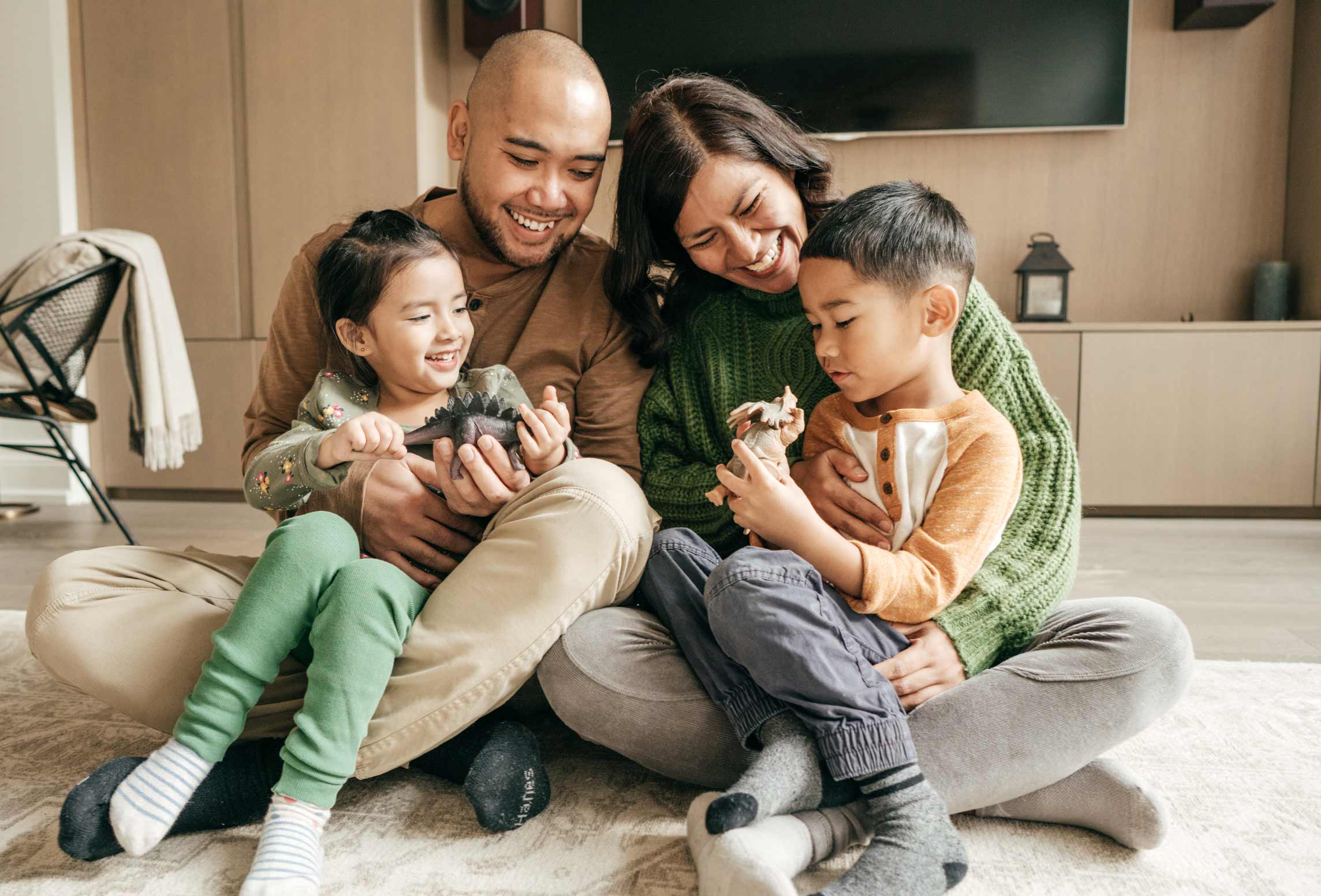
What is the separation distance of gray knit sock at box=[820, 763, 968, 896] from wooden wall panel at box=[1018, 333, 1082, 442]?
8.90 feet

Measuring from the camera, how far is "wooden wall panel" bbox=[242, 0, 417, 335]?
3.47 metres

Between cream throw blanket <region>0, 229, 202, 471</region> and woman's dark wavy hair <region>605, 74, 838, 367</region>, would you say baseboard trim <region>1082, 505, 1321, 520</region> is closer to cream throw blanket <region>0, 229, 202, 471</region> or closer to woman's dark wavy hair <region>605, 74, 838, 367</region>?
woman's dark wavy hair <region>605, 74, 838, 367</region>

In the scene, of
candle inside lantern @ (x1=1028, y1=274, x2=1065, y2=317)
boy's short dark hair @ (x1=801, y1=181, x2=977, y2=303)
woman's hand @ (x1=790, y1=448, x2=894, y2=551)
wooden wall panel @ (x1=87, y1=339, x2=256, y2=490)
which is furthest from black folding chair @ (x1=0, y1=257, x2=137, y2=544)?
candle inside lantern @ (x1=1028, y1=274, x2=1065, y2=317)

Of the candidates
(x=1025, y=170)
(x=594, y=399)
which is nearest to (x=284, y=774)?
(x=594, y=399)

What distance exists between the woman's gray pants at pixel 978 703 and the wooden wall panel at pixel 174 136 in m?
3.16

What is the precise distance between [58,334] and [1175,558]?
126 inches

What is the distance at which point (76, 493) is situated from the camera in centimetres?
359

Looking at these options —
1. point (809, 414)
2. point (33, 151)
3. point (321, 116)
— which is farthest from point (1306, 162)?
point (33, 151)

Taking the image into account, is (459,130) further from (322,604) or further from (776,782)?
(776,782)

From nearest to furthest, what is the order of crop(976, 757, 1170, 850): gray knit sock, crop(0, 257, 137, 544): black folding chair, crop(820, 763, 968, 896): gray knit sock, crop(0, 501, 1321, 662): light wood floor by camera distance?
crop(820, 763, 968, 896): gray knit sock < crop(976, 757, 1170, 850): gray knit sock < crop(0, 501, 1321, 662): light wood floor < crop(0, 257, 137, 544): black folding chair

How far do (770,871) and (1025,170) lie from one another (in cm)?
348

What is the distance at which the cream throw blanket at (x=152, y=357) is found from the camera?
264cm

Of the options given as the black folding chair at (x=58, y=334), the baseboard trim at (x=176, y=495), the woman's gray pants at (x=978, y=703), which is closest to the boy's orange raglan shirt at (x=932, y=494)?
the woman's gray pants at (x=978, y=703)

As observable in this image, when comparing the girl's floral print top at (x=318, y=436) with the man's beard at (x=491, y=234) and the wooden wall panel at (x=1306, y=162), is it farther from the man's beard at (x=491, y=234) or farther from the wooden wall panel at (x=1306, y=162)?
the wooden wall panel at (x=1306, y=162)
